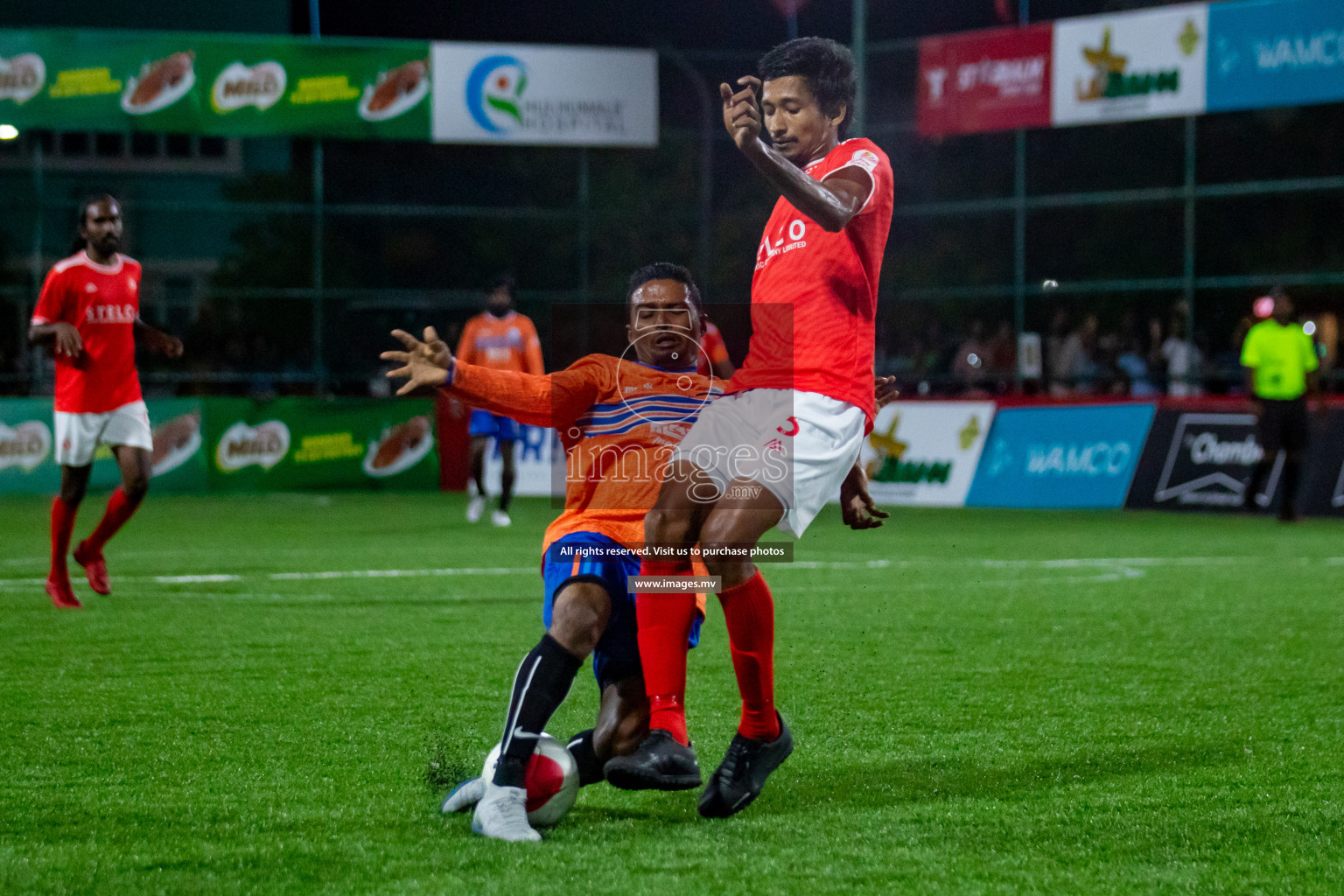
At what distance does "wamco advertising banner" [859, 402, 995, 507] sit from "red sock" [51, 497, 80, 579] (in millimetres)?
9100

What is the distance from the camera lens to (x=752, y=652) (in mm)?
4098

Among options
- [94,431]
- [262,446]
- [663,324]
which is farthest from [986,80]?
[663,324]

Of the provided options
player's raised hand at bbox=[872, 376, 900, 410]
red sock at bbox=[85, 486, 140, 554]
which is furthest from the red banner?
player's raised hand at bbox=[872, 376, 900, 410]

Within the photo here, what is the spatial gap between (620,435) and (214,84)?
15722 mm

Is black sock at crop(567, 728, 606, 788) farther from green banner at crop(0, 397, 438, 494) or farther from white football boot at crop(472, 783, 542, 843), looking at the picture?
green banner at crop(0, 397, 438, 494)

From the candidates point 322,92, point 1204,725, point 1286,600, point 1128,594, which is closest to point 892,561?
point 1128,594

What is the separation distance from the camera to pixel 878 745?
16.0 ft

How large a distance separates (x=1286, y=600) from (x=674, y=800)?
5.49 m

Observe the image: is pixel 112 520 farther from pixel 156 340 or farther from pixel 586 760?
pixel 586 760

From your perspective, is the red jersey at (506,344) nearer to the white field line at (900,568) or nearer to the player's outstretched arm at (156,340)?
the white field line at (900,568)

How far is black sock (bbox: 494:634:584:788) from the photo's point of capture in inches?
149

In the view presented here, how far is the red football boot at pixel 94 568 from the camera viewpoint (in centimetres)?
848

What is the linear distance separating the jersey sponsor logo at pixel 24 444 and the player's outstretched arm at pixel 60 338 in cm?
962

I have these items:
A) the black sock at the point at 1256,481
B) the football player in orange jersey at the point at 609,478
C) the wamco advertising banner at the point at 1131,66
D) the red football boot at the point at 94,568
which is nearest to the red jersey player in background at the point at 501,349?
the red football boot at the point at 94,568
